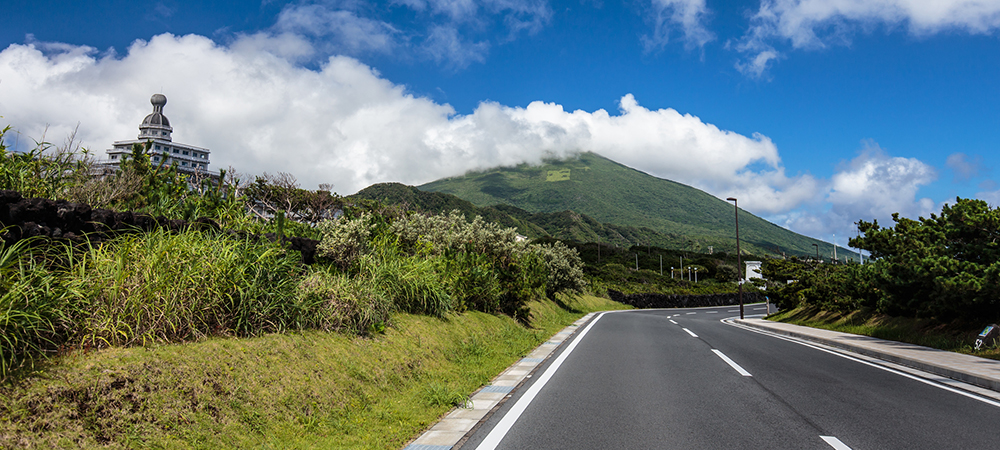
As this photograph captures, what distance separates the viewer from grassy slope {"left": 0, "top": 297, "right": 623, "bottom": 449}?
11.1 feet

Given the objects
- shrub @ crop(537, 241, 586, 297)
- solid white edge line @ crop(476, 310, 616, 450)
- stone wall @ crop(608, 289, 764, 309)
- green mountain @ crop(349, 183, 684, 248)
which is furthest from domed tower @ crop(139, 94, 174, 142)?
solid white edge line @ crop(476, 310, 616, 450)

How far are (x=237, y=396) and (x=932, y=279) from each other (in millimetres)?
17268

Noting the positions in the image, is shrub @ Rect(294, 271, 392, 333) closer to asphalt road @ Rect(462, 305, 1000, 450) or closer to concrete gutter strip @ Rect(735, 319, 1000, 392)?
asphalt road @ Rect(462, 305, 1000, 450)

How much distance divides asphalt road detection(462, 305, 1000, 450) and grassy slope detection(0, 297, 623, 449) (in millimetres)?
1131

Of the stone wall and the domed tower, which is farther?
the domed tower

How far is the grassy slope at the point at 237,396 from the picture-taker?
3396 millimetres

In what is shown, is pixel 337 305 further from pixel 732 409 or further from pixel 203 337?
pixel 732 409

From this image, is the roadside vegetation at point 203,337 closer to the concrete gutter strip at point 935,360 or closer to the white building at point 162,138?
the concrete gutter strip at point 935,360

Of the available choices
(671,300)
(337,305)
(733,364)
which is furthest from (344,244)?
(671,300)

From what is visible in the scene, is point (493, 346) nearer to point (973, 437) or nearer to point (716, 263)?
point (973, 437)

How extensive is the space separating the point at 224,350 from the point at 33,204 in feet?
7.69

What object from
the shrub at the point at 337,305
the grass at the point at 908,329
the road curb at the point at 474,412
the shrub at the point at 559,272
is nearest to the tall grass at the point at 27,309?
the shrub at the point at 337,305

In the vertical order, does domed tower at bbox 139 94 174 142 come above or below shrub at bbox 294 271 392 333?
above

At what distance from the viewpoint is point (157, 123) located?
449 ft
